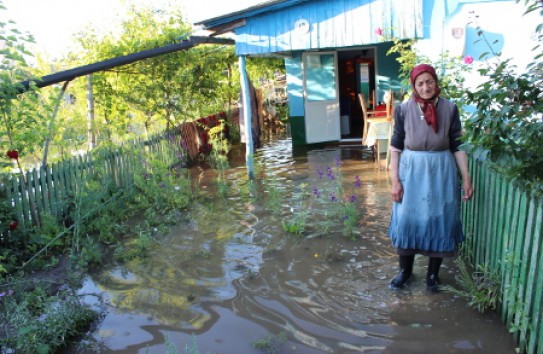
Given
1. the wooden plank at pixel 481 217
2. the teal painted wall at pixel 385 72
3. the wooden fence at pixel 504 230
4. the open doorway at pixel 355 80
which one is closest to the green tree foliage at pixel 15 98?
the wooden fence at pixel 504 230

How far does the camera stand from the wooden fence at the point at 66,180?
5617mm

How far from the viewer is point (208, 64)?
11.3 m

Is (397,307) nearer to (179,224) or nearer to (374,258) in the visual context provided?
(374,258)

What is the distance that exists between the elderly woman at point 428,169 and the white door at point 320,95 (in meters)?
8.42

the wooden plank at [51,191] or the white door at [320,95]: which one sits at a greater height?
the white door at [320,95]

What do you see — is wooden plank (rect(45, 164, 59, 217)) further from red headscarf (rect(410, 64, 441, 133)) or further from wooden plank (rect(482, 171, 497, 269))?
wooden plank (rect(482, 171, 497, 269))

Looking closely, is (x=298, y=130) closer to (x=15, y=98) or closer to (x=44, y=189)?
(x=44, y=189)

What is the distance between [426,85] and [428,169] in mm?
628

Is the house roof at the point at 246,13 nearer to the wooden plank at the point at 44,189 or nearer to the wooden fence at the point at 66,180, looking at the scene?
the wooden fence at the point at 66,180

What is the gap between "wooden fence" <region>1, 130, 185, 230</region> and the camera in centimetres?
562

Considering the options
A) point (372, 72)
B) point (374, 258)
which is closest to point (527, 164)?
point (374, 258)

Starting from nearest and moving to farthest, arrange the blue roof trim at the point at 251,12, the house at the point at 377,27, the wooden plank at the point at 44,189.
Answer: the wooden plank at the point at 44,189, the house at the point at 377,27, the blue roof trim at the point at 251,12

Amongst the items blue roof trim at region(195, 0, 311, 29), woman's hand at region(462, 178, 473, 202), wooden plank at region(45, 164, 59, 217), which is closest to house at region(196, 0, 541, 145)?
blue roof trim at region(195, 0, 311, 29)

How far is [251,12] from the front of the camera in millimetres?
8703
